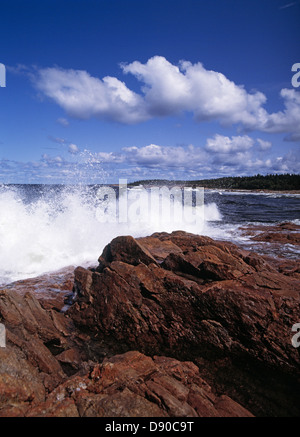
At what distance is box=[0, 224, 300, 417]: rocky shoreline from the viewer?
2.88 m

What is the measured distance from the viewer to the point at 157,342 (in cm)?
477

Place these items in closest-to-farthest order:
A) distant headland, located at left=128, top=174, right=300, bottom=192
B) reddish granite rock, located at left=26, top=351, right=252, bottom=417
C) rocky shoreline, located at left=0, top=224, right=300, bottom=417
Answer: reddish granite rock, located at left=26, top=351, right=252, bottom=417
rocky shoreline, located at left=0, top=224, right=300, bottom=417
distant headland, located at left=128, top=174, right=300, bottom=192

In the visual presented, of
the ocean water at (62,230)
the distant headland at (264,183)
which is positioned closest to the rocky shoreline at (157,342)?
the ocean water at (62,230)

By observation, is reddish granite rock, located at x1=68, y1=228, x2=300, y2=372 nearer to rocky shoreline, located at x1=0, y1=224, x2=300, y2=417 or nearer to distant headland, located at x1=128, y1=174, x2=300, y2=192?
rocky shoreline, located at x1=0, y1=224, x2=300, y2=417

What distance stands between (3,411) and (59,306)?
350 centimetres

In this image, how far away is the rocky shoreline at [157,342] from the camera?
2881 mm

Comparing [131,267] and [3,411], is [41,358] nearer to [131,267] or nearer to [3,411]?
[3,411]

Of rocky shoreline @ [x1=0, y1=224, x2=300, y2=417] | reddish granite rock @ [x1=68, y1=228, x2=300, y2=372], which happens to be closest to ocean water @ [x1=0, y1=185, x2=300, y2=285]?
rocky shoreline @ [x1=0, y1=224, x2=300, y2=417]

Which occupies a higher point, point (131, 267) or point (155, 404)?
point (131, 267)

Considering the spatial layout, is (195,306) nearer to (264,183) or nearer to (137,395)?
(137,395)

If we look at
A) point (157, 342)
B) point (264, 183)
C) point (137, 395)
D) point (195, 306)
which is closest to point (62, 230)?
point (157, 342)

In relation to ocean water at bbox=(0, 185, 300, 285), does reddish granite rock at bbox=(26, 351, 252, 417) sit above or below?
below
